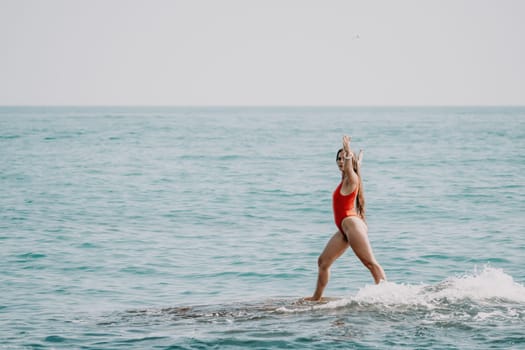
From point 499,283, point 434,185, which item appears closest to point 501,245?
point 499,283

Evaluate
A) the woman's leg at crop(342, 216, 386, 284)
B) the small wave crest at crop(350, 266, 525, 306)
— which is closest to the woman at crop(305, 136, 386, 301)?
the woman's leg at crop(342, 216, 386, 284)

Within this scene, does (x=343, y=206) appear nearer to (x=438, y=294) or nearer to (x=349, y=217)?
(x=349, y=217)

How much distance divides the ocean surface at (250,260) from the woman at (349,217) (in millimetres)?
573

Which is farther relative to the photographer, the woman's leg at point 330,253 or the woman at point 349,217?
the woman's leg at point 330,253

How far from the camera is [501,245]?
1888cm

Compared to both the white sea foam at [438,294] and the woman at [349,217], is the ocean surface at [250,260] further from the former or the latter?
the woman at [349,217]

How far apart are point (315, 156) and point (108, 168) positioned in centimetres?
1612

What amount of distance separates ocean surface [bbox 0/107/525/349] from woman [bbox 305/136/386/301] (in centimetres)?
57

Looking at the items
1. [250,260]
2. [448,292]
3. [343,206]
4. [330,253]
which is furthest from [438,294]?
[250,260]

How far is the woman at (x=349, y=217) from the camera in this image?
11117mm

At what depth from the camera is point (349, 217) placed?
11.4 metres

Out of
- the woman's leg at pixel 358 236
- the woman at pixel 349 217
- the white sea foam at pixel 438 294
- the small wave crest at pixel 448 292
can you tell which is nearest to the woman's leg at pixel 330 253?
the woman at pixel 349 217

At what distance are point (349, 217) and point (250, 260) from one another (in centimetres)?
657

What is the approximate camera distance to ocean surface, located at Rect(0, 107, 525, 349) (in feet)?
34.9
